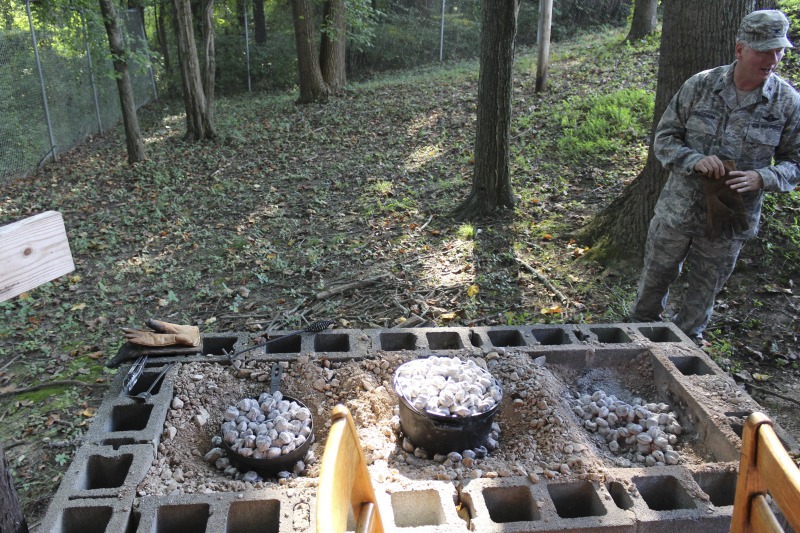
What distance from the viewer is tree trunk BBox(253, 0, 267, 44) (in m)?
18.8

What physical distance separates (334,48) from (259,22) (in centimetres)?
695

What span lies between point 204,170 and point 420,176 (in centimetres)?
342

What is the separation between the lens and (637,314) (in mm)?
4516

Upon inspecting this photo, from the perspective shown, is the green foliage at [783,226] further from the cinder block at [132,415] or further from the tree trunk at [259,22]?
the tree trunk at [259,22]

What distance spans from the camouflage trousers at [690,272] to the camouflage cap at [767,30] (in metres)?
1.20

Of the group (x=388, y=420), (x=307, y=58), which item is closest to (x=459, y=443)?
(x=388, y=420)

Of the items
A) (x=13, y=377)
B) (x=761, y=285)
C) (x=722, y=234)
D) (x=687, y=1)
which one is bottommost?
→ (x=13, y=377)

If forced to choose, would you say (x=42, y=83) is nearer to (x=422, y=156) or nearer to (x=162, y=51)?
(x=422, y=156)

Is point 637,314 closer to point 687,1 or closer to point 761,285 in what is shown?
point 761,285

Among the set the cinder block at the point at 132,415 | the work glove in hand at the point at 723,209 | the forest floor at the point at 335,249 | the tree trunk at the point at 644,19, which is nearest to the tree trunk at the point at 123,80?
the forest floor at the point at 335,249

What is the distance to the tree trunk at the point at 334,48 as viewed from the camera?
13.1 meters

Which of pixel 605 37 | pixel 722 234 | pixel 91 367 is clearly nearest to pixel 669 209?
pixel 722 234

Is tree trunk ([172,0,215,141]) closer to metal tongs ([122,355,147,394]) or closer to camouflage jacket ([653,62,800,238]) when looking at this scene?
metal tongs ([122,355,147,394])

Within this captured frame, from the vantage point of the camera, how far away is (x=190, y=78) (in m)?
10.4
